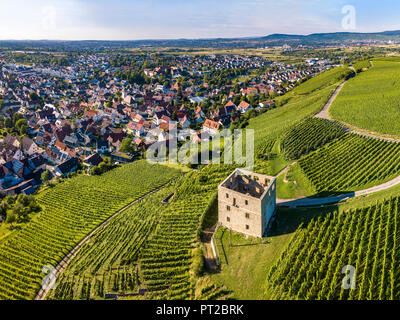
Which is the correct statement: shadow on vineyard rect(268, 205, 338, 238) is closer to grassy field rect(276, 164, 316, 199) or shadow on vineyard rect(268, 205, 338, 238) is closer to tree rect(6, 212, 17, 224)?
grassy field rect(276, 164, 316, 199)

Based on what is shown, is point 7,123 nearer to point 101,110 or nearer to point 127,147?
point 101,110

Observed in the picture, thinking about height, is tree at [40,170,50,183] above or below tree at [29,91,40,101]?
below

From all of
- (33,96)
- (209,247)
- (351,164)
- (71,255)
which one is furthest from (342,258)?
(33,96)

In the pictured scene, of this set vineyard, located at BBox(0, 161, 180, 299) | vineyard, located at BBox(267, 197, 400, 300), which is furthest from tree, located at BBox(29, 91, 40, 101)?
vineyard, located at BBox(267, 197, 400, 300)

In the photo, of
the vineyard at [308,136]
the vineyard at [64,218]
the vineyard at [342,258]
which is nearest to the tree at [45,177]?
the vineyard at [64,218]
